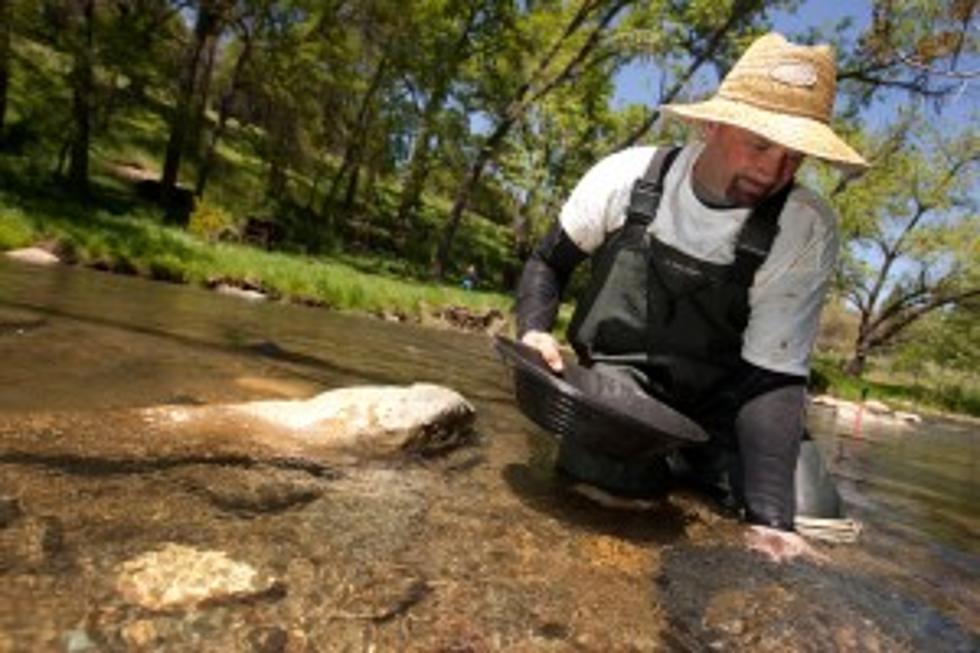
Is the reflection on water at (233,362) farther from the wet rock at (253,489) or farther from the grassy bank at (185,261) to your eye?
the grassy bank at (185,261)

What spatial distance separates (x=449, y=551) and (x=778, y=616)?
0.98 m

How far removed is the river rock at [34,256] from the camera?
1147 centimetres

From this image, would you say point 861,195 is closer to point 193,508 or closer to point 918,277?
point 918,277

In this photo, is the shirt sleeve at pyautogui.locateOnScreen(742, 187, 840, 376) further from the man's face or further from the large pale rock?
the large pale rock

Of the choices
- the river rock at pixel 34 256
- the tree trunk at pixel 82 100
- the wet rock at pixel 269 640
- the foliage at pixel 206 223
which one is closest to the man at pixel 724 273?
the wet rock at pixel 269 640

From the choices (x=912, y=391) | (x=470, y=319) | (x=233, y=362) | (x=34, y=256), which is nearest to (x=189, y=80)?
(x=470, y=319)

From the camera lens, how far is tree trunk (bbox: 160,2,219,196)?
2233cm

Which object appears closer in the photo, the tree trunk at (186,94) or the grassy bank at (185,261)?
the grassy bank at (185,261)

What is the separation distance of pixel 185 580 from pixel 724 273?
7.72ft

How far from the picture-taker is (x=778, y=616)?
107 inches

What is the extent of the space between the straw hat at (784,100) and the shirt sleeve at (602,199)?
0.39 m

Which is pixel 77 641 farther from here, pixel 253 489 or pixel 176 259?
pixel 176 259

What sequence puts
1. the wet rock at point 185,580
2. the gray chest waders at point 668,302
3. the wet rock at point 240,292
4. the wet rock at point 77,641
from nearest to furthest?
1. the wet rock at point 77,641
2. the wet rock at point 185,580
3. the gray chest waders at point 668,302
4. the wet rock at point 240,292

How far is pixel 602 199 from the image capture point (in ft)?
12.8
